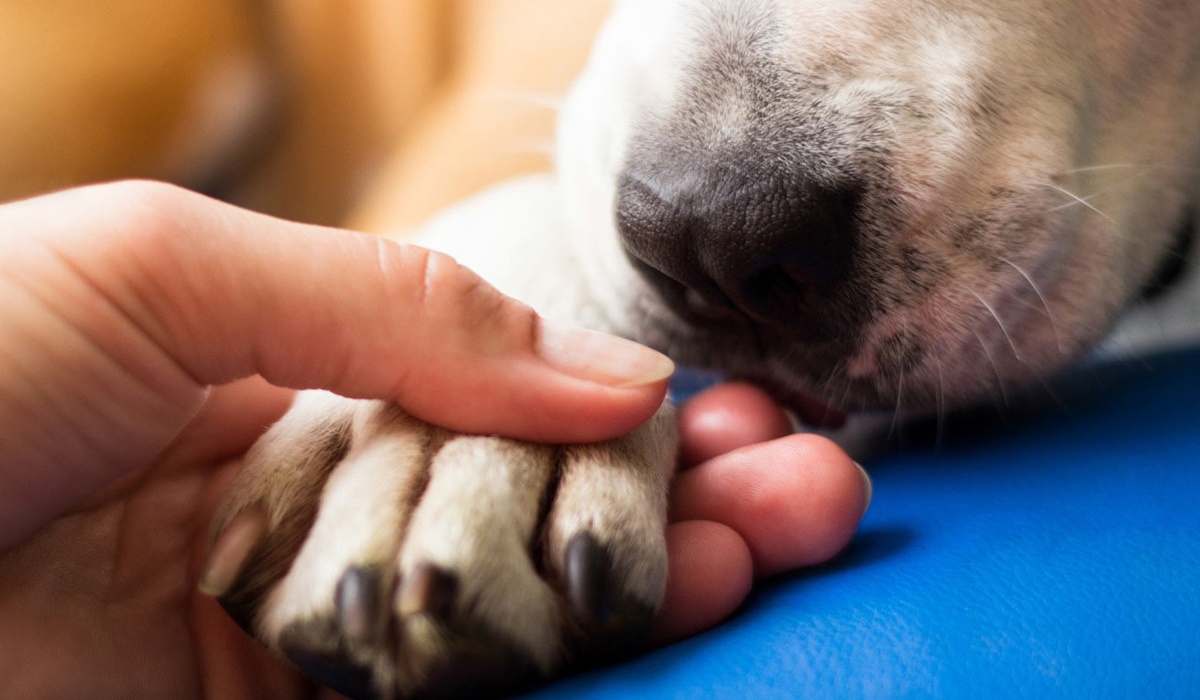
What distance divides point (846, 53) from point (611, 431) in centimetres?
37

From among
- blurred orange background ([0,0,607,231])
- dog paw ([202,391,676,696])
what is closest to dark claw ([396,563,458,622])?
dog paw ([202,391,676,696])

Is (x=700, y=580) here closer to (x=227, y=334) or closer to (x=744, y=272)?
(x=744, y=272)

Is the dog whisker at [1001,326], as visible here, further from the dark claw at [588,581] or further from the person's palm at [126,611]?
the person's palm at [126,611]

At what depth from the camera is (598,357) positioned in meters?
0.74

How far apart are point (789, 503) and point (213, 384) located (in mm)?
415

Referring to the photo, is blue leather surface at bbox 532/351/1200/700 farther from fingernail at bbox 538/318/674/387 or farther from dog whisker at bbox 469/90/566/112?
dog whisker at bbox 469/90/566/112

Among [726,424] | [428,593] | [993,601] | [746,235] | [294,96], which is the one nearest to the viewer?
[428,593]

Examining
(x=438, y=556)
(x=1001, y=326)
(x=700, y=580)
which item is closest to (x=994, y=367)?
(x=1001, y=326)

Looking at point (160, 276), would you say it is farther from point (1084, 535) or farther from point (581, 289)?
point (1084, 535)

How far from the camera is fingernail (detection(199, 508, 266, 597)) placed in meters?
0.64

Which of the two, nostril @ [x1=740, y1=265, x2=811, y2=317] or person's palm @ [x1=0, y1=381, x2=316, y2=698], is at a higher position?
nostril @ [x1=740, y1=265, x2=811, y2=317]

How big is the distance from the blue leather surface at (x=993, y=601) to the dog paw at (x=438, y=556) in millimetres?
49

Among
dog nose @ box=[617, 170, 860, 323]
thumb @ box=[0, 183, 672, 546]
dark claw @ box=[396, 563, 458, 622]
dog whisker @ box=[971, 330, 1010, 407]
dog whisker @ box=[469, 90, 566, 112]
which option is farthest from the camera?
dog whisker @ box=[469, 90, 566, 112]

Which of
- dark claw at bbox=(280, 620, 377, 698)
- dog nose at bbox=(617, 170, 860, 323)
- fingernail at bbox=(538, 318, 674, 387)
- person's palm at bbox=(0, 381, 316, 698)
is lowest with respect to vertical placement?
person's palm at bbox=(0, 381, 316, 698)
